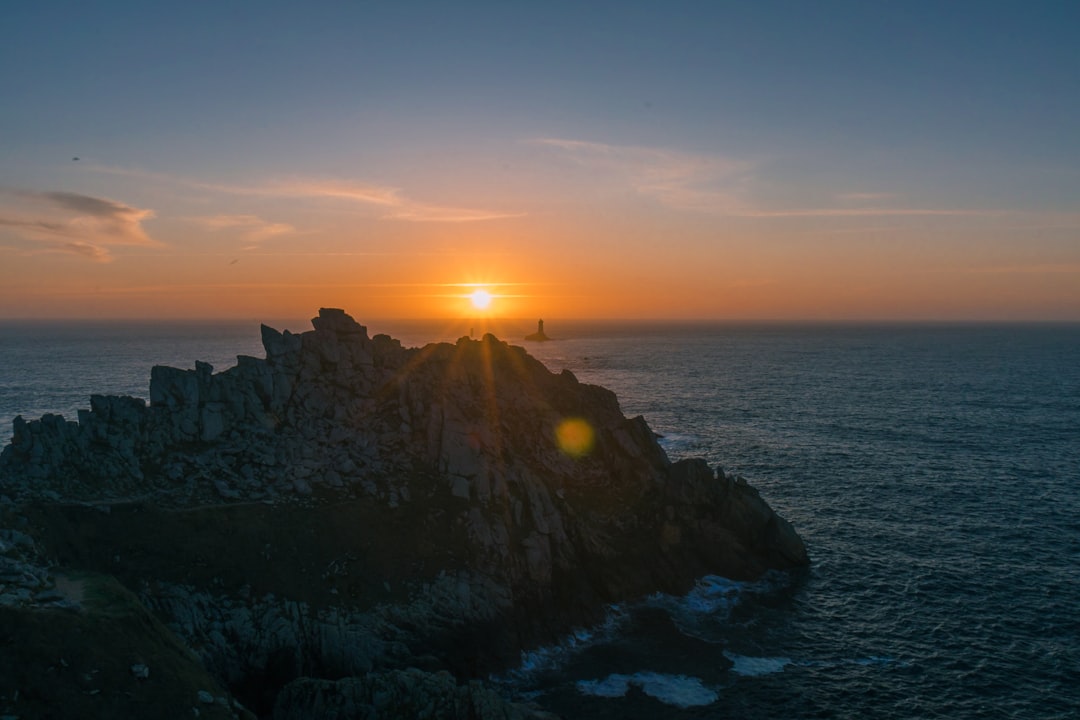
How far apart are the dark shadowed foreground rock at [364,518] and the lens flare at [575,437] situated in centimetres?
37

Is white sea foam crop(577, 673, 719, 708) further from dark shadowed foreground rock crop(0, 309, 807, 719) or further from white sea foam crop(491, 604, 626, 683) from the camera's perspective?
dark shadowed foreground rock crop(0, 309, 807, 719)

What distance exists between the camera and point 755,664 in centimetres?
4144

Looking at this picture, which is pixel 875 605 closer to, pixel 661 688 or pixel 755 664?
pixel 755 664

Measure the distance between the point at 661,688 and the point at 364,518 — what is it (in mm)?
22688

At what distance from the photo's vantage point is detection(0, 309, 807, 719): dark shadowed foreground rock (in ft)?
121

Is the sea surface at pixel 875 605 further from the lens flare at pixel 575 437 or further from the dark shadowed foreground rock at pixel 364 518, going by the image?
the lens flare at pixel 575 437

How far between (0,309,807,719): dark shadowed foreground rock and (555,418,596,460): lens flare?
0.37 meters

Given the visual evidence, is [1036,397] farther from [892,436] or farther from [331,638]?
[331,638]

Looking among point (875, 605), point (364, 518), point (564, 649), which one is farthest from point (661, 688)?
point (364, 518)

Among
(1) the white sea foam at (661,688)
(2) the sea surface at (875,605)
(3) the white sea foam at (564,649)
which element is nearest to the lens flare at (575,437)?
(2) the sea surface at (875,605)

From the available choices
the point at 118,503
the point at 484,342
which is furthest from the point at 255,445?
the point at 484,342

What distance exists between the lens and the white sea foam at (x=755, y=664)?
40500mm

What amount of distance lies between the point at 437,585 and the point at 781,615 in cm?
2539

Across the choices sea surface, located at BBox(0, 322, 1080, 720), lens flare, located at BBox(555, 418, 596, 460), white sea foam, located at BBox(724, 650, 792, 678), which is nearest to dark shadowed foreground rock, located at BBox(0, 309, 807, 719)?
lens flare, located at BBox(555, 418, 596, 460)
